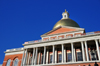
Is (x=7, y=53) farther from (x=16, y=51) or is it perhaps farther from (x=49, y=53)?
(x=49, y=53)

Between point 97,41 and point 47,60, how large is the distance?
12397 mm

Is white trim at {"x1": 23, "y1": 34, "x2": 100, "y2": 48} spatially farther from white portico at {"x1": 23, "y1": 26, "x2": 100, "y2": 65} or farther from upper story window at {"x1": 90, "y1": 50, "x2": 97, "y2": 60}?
upper story window at {"x1": 90, "y1": 50, "x2": 97, "y2": 60}

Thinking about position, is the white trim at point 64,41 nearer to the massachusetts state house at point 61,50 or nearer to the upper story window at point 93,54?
the massachusetts state house at point 61,50

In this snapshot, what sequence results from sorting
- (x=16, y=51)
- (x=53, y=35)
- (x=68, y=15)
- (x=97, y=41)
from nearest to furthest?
(x=97, y=41) < (x=53, y=35) < (x=16, y=51) < (x=68, y=15)

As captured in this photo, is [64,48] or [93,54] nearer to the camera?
[93,54]

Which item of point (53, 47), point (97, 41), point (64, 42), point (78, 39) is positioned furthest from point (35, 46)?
point (97, 41)

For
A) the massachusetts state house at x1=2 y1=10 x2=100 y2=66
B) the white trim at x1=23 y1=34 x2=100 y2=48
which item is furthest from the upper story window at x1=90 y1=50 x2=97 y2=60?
the white trim at x1=23 y1=34 x2=100 y2=48

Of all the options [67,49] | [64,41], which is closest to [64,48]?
[67,49]

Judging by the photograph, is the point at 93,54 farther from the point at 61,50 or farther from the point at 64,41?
the point at 61,50

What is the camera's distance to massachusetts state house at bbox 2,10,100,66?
2728 cm

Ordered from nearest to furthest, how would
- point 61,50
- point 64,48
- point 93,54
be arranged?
1. point 93,54
2. point 64,48
3. point 61,50

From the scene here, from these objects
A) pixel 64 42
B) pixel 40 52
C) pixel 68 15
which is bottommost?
pixel 40 52

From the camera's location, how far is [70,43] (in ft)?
96.2

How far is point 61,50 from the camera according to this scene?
3138 centimetres
